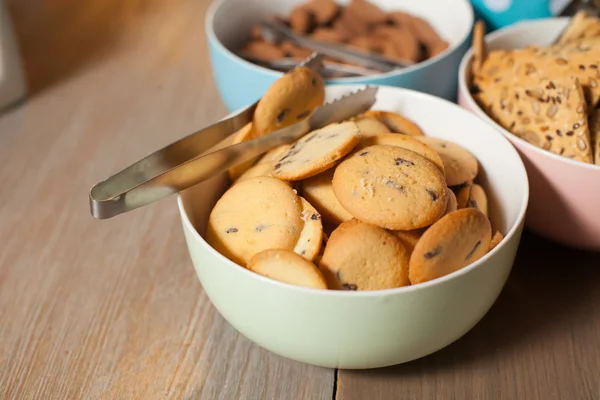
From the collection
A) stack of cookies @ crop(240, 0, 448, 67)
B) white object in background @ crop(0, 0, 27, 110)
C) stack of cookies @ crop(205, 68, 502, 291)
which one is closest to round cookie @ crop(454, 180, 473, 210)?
stack of cookies @ crop(205, 68, 502, 291)

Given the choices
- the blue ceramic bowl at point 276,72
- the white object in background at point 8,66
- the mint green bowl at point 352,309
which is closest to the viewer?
the mint green bowl at point 352,309

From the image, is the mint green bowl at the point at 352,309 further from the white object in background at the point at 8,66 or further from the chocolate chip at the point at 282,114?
the white object in background at the point at 8,66

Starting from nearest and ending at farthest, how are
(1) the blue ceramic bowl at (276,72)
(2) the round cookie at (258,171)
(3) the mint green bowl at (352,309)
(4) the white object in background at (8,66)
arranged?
(3) the mint green bowl at (352,309)
(2) the round cookie at (258,171)
(1) the blue ceramic bowl at (276,72)
(4) the white object in background at (8,66)

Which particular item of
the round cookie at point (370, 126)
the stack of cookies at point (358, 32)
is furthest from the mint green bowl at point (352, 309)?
the stack of cookies at point (358, 32)

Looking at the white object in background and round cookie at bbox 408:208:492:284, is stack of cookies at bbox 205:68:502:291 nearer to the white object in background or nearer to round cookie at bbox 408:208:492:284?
round cookie at bbox 408:208:492:284

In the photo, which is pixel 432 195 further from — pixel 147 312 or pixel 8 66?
pixel 8 66

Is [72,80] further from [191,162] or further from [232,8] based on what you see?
[191,162]
